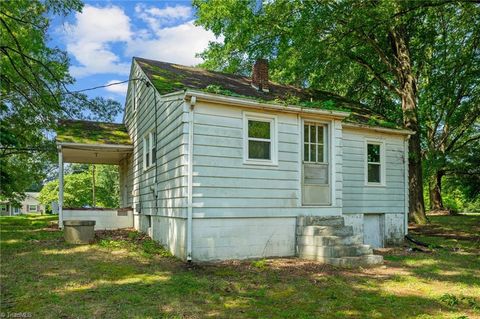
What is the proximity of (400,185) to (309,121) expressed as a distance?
4.90m

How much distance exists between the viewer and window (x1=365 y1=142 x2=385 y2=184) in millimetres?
12602

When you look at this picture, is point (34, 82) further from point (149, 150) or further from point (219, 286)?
point (219, 286)

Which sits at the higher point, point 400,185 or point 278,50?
point 278,50

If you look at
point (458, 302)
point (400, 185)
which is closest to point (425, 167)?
point (400, 185)

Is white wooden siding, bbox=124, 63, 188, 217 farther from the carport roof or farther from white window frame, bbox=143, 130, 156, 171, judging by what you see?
the carport roof

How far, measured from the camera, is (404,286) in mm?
7023

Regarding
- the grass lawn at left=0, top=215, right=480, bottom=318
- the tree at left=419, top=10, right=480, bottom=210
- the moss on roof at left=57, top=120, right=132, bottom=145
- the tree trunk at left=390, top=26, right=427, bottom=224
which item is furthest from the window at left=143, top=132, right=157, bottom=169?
the tree at left=419, top=10, right=480, bottom=210

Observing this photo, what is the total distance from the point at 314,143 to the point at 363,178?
2.79 meters

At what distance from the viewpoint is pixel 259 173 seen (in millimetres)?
9469

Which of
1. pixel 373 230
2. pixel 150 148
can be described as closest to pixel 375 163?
pixel 373 230

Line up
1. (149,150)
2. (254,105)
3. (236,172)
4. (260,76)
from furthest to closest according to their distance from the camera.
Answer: (149,150) → (260,76) → (254,105) → (236,172)

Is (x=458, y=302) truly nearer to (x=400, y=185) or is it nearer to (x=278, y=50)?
(x=400, y=185)

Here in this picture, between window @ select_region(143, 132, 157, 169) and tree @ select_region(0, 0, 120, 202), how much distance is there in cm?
241

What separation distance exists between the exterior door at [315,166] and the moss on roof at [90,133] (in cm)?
775
